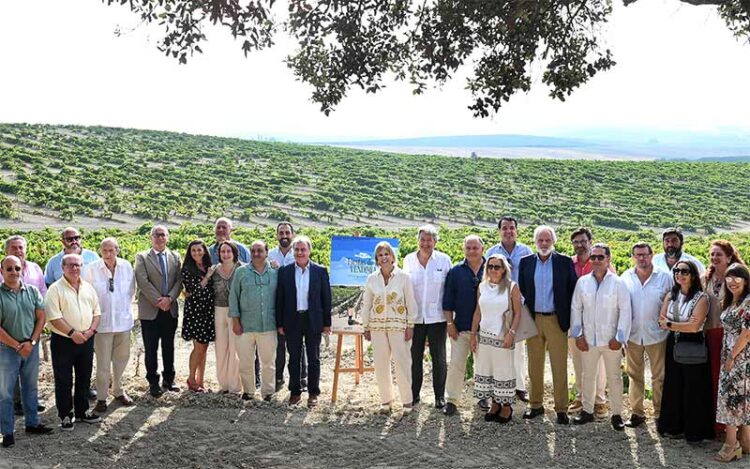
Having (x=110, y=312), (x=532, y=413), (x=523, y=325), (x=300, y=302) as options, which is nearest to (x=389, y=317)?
(x=300, y=302)

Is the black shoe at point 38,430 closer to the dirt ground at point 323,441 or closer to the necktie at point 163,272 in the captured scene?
the dirt ground at point 323,441

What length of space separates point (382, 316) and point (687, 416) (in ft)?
10.1

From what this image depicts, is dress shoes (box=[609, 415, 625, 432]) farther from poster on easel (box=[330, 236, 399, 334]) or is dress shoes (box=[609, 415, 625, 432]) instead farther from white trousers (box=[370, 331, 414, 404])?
poster on easel (box=[330, 236, 399, 334])

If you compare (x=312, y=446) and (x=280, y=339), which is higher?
(x=280, y=339)

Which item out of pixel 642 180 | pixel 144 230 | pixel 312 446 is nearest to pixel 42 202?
pixel 144 230

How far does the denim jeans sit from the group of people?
13 mm

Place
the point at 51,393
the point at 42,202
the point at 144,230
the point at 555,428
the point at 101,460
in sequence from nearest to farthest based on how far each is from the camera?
the point at 101,460
the point at 555,428
the point at 51,393
the point at 144,230
the point at 42,202

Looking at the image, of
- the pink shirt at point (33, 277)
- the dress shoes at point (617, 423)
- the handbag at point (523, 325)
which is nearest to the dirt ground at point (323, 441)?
the dress shoes at point (617, 423)

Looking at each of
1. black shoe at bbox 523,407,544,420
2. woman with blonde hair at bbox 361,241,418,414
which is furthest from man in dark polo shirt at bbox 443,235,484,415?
black shoe at bbox 523,407,544,420

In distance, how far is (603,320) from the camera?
8.00 m

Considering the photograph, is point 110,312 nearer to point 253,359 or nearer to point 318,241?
point 253,359

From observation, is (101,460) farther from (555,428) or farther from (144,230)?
(144,230)

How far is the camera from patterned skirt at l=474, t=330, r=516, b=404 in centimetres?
820

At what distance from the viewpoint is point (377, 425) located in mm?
8398
